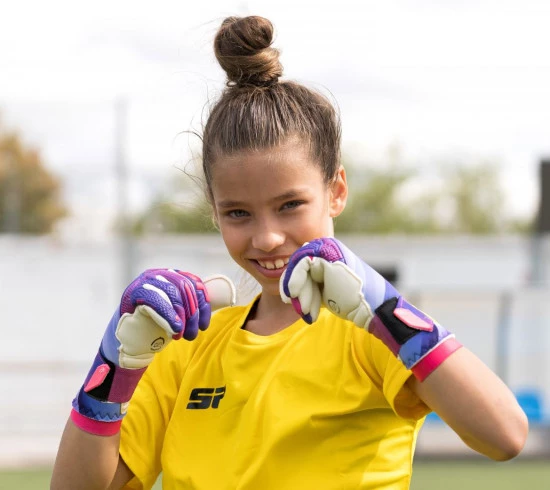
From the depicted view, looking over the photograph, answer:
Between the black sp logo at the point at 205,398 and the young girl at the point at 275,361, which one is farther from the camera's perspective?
the black sp logo at the point at 205,398

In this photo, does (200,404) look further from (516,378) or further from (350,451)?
(516,378)

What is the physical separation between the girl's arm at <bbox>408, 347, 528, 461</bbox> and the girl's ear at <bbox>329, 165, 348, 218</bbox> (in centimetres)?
59

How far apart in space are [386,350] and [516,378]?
8.09m

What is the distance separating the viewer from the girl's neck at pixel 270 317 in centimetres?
234

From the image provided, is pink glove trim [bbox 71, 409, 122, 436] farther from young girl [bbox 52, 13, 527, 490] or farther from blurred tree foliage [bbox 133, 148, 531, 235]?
blurred tree foliage [bbox 133, 148, 531, 235]

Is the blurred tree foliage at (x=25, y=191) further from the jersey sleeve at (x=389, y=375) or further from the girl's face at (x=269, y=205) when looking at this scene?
the jersey sleeve at (x=389, y=375)

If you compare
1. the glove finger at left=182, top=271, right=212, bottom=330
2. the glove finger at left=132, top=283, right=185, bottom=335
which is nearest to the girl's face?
the glove finger at left=182, top=271, right=212, bottom=330

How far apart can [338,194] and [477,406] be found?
74cm

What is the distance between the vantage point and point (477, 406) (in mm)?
1892

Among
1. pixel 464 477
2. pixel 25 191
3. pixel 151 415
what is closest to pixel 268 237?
pixel 151 415

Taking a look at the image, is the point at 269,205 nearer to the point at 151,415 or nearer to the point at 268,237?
the point at 268,237

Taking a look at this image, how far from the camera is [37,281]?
12266 millimetres

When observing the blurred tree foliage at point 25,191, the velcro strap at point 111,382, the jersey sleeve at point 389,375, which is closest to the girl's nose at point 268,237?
the jersey sleeve at point 389,375

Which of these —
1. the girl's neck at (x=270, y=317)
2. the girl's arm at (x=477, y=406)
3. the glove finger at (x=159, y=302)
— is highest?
the glove finger at (x=159, y=302)
